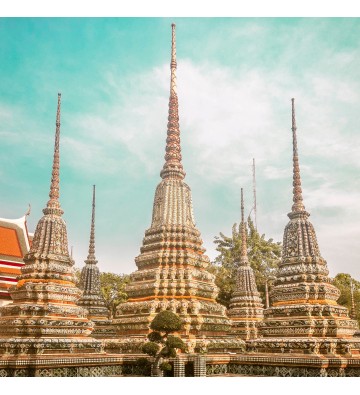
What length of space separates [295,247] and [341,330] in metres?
2.89

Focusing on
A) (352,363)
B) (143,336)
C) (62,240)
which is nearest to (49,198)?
(62,240)

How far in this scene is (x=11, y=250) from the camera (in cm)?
2175

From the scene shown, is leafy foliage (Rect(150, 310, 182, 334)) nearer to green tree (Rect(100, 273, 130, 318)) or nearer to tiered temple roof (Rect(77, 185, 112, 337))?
tiered temple roof (Rect(77, 185, 112, 337))

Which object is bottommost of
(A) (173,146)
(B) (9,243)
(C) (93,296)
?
(C) (93,296)

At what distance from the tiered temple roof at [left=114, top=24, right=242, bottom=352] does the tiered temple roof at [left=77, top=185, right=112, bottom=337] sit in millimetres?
4615

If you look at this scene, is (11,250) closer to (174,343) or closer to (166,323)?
(166,323)

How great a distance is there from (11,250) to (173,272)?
980cm

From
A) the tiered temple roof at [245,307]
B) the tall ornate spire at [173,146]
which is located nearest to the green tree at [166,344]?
the tall ornate spire at [173,146]

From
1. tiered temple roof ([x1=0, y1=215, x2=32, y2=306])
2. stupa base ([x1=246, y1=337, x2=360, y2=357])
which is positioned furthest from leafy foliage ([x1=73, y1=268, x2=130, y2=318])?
stupa base ([x1=246, y1=337, x2=360, y2=357])

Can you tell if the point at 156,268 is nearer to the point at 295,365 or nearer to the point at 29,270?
the point at 29,270

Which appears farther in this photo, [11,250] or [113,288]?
[113,288]

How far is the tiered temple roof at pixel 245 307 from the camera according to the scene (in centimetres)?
2083

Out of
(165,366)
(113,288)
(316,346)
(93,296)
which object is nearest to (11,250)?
(93,296)

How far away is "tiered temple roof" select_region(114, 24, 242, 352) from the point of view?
1453cm
